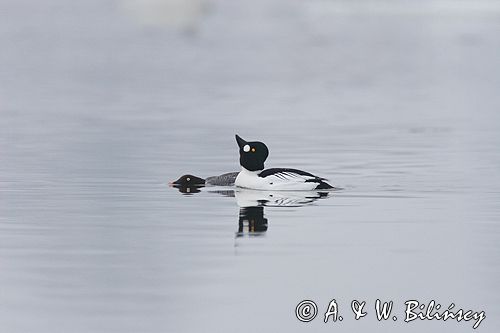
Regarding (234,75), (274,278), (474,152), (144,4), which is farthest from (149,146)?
(144,4)

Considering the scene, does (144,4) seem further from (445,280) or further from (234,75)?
(445,280)

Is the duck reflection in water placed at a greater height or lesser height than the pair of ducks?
lesser

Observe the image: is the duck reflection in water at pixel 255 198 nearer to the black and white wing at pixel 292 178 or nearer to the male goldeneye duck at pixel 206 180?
the male goldeneye duck at pixel 206 180

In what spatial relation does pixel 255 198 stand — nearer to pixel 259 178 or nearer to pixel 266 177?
pixel 266 177

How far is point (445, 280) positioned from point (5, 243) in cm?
501

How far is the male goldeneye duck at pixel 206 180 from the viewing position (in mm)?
23562

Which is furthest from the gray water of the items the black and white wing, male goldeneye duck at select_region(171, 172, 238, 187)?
the black and white wing

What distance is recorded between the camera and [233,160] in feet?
92.7

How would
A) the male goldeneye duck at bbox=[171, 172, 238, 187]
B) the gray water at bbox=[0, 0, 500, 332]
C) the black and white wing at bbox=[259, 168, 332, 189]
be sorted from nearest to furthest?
the gray water at bbox=[0, 0, 500, 332] < the black and white wing at bbox=[259, 168, 332, 189] < the male goldeneye duck at bbox=[171, 172, 238, 187]

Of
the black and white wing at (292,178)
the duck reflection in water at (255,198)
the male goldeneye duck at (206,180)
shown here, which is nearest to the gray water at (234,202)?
the duck reflection in water at (255,198)

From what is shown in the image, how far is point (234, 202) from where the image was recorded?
2194 centimetres

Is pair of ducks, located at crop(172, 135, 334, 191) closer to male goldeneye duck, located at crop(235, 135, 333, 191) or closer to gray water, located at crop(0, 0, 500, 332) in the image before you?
male goldeneye duck, located at crop(235, 135, 333, 191)

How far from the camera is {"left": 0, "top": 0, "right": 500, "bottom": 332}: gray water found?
14781mm

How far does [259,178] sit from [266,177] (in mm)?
184
